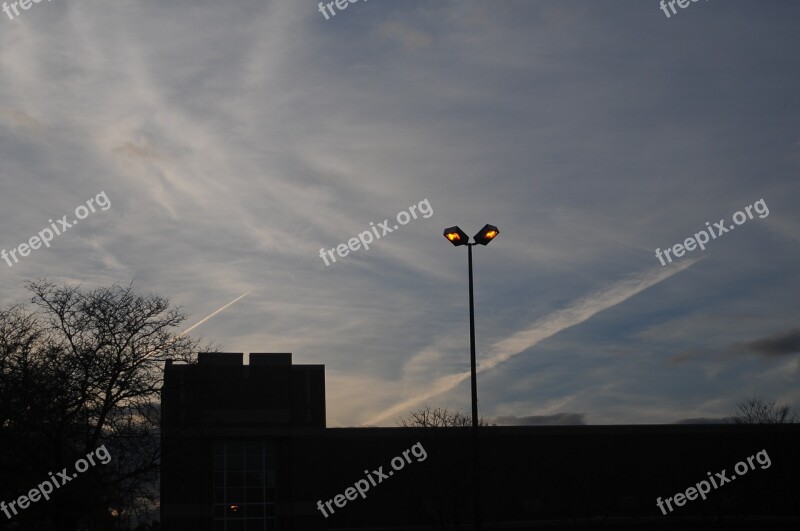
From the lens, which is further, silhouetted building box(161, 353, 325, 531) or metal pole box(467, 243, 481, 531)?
silhouetted building box(161, 353, 325, 531)

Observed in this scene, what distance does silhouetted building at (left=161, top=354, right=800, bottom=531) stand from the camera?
49.6m

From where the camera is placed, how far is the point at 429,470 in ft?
172

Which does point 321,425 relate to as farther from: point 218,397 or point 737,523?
point 737,523

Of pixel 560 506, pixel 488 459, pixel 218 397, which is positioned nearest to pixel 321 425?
pixel 218 397

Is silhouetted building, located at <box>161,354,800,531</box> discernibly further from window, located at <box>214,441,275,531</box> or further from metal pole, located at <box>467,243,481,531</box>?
metal pole, located at <box>467,243,481,531</box>

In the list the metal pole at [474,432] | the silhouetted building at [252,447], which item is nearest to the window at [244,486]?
the silhouetted building at [252,447]

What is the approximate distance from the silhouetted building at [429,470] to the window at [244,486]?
0.19ft

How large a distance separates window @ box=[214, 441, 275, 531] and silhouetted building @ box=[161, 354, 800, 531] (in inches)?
2.2

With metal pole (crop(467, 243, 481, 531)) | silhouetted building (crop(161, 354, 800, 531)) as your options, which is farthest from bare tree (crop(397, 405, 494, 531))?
metal pole (crop(467, 243, 481, 531))

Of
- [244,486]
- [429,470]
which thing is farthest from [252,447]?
[429,470]

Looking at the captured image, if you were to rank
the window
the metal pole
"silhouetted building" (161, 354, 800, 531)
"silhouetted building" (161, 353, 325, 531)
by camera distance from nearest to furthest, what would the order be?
the metal pole < "silhouetted building" (161, 353, 325, 531) < the window < "silhouetted building" (161, 354, 800, 531)

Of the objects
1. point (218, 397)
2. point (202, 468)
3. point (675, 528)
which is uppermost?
point (218, 397)

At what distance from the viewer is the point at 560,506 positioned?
5759 cm

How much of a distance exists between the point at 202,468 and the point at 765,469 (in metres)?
33.2
